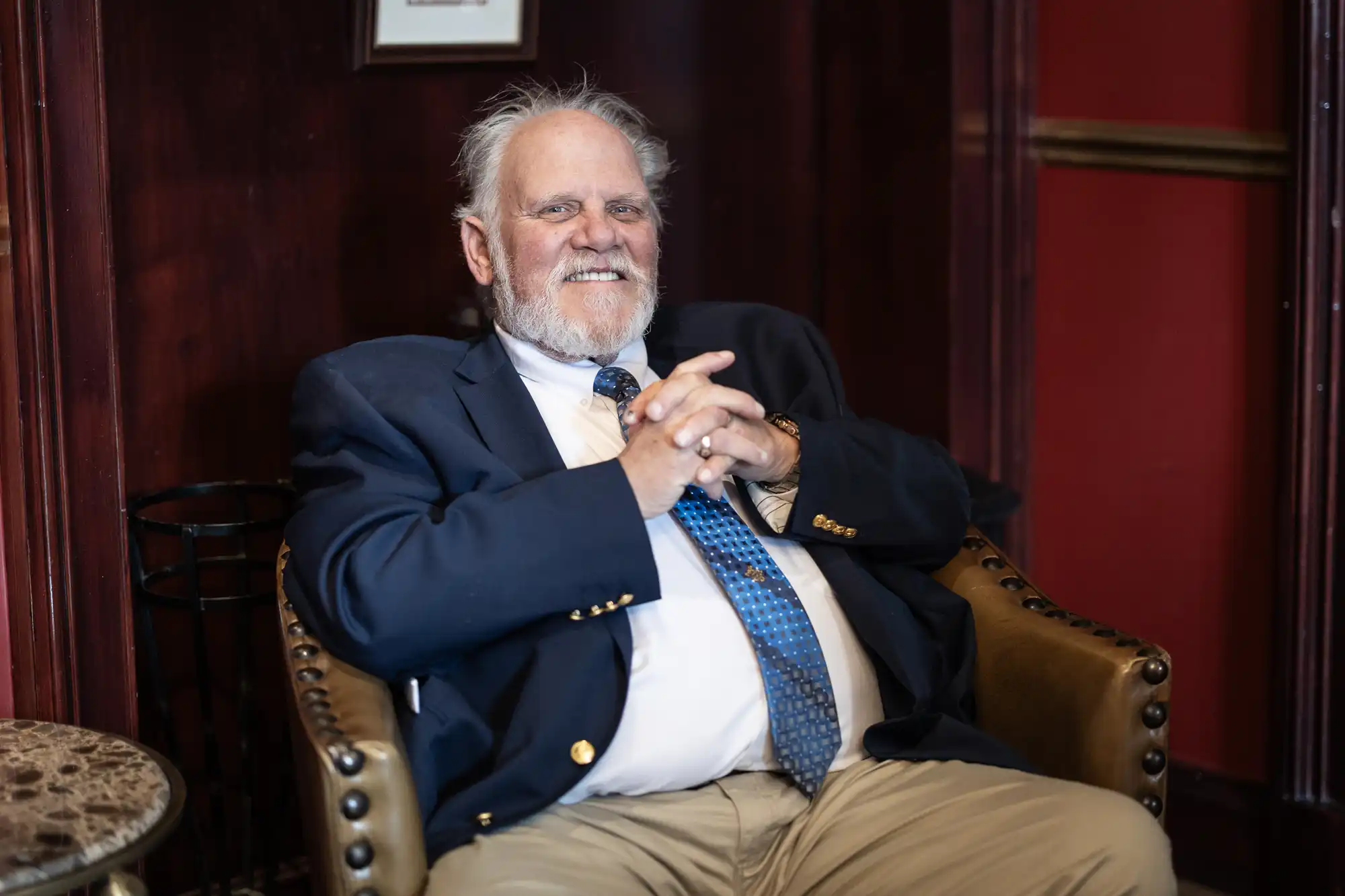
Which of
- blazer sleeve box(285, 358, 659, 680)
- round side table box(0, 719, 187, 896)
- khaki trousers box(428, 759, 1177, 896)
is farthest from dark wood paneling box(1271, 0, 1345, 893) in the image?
round side table box(0, 719, 187, 896)

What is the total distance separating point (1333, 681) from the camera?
267 cm

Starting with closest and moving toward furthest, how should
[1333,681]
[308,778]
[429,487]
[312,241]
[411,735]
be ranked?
[308,778] < [411,735] < [429,487] < [1333,681] < [312,241]

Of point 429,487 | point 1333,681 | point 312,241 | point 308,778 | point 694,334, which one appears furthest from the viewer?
point 312,241

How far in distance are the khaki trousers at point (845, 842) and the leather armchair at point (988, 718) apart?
0.28 feet

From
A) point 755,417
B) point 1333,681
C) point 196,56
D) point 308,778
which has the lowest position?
point 1333,681

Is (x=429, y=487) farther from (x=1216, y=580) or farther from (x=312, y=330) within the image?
(x=1216, y=580)

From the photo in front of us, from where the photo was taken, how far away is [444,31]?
9.63 feet

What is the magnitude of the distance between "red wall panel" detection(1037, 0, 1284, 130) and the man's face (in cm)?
107

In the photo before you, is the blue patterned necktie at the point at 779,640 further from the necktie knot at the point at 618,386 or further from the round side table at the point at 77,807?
the round side table at the point at 77,807

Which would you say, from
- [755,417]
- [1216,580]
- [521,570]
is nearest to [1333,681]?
[1216,580]

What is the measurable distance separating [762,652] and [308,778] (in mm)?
601

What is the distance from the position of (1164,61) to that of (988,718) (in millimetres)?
1344

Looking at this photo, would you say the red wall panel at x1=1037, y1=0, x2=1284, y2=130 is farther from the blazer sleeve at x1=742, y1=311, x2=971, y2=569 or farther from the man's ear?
the man's ear

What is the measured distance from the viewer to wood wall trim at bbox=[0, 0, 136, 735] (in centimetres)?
210
